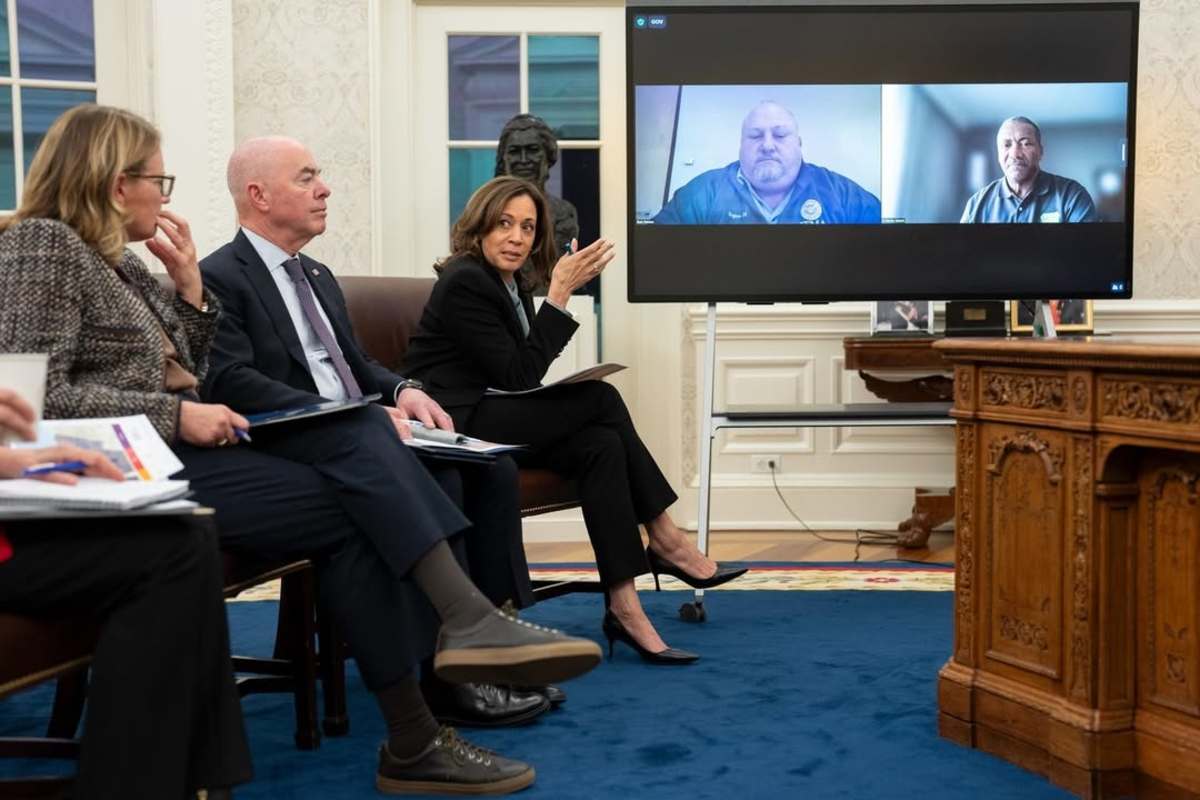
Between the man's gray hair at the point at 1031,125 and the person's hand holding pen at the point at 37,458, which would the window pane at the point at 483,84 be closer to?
the man's gray hair at the point at 1031,125

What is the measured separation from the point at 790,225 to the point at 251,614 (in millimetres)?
1833

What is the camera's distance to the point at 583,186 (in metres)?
5.51

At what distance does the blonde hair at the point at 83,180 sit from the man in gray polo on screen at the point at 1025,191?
260 centimetres

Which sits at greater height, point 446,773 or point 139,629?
point 139,629

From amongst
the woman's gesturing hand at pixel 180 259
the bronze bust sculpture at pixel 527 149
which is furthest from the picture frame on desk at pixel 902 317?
the woman's gesturing hand at pixel 180 259

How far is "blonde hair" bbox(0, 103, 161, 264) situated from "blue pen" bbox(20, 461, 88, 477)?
19.9 inches

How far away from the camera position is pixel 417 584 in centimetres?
238

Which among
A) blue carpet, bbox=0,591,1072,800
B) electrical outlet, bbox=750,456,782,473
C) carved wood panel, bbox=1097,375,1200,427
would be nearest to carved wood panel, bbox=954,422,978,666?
blue carpet, bbox=0,591,1072,800

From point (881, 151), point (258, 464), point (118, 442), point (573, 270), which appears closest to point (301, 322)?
point (258, 464)

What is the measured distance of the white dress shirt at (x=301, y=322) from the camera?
290cm

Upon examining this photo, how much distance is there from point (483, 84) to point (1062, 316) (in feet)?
7.47

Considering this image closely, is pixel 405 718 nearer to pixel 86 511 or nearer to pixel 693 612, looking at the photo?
pixel 86 511

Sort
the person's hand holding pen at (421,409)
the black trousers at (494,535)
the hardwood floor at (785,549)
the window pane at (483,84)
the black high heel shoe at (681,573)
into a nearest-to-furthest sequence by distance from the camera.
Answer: the black trousers at (494,535)
the person's hand holding pen at (421,409)
the black high heel shoe at (681,573)
the hardwood floor at (785,549)
the window pane at (483,84)

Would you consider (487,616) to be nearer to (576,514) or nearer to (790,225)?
(790,225)
